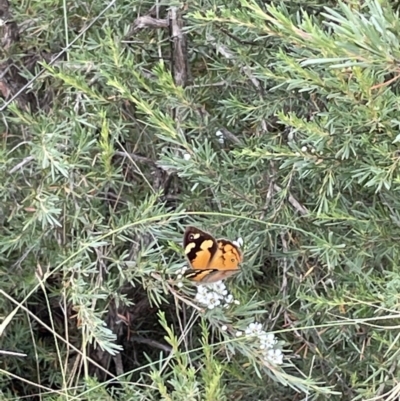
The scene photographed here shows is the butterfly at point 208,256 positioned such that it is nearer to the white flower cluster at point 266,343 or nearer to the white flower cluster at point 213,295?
the white flower cluster at point 213,295

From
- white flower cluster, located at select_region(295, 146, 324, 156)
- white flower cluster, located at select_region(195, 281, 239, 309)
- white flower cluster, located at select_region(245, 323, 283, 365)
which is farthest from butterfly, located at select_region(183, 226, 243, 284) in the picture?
white flower cluster, located at select_region(295, 146, 324, 156)

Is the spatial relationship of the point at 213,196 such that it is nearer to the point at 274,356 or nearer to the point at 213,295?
the point at 213,295

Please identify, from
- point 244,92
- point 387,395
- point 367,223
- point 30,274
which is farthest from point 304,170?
point 30,274

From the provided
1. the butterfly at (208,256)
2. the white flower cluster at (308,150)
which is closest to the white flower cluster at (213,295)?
the butterfly at (208,256)

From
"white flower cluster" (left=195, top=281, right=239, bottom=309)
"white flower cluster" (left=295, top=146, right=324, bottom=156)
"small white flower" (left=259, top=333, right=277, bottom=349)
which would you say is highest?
"white flower cluster" (left=295, top=146, right=324, bottom=156)

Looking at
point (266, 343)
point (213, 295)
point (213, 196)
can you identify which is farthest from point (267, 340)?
point (213, 196)

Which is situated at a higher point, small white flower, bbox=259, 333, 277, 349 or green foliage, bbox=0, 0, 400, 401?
green foliage, bbox=0, 0, 400, 401

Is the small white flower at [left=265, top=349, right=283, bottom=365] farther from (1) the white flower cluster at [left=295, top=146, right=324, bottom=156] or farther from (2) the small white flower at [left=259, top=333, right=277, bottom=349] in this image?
(1) the white flower cluster at [left=295, top=146, right=324, bottom=156]

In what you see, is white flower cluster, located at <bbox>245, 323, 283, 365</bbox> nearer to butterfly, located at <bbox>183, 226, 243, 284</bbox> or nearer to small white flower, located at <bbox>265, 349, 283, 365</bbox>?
small white flower, located at <bbox>265, 349, 283, 365</bbox>
